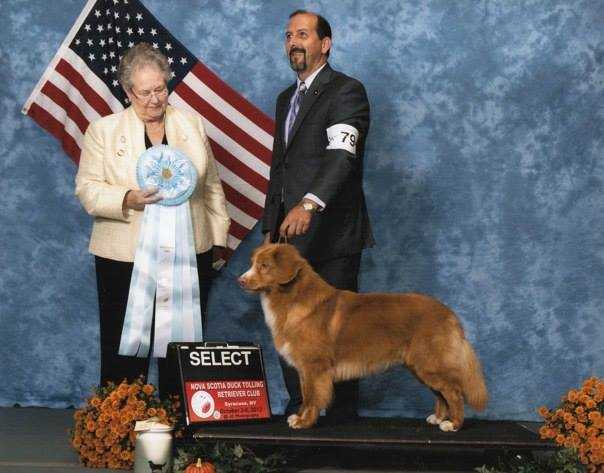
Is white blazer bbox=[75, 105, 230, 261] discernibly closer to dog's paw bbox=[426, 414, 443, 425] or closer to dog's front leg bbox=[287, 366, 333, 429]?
dog's front leg bbox=[287, 366, 333, 429]

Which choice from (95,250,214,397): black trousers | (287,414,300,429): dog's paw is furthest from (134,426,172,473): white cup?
(95,250,214,397): black trousers

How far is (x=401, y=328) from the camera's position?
381cm

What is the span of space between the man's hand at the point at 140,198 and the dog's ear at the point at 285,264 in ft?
2.31

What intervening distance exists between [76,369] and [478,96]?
2.62 m

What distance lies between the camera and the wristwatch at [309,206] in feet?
13.0

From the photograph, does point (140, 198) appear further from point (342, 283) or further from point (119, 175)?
point (342, 283)

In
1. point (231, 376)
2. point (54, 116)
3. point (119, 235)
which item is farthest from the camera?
point (54, 116)

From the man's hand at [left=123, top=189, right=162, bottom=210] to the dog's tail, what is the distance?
140 cm

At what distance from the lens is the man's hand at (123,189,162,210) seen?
13.8 feet

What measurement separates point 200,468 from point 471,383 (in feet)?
3.55

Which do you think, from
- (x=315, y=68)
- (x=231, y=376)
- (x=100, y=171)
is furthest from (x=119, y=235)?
(x=315, y=68)

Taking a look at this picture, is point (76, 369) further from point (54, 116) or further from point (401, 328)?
point (401, 328)

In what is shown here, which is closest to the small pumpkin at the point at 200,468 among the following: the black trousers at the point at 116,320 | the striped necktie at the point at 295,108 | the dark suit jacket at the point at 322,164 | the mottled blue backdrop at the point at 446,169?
the black trousers at the point at 116,320

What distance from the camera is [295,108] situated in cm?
432
